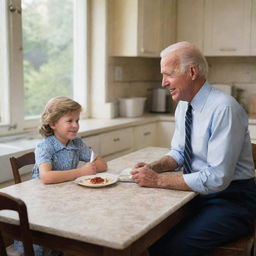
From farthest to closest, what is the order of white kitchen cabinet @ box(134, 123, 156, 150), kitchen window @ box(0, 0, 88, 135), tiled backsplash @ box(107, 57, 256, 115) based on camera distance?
tiled backsplash @ box(107, 57, 256, 115), white kitchen cabinet @ box(134, 123, 156, 150), kitchen window @ box(0, 0, 88, 135)

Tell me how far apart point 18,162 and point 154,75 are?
2851mm

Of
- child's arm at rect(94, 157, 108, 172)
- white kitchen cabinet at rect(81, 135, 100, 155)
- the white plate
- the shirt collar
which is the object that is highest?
the shirt collar

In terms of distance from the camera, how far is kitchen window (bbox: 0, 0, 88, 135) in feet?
9.77

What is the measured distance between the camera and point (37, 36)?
3.33 m

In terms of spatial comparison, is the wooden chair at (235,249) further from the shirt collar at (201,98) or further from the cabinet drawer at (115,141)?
the cabinet drawer at (115,141)

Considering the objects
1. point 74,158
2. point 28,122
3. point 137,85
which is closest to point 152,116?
point 137,85

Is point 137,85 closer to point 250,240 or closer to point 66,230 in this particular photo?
point 250,240

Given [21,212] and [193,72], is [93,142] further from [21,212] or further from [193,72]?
[21,212]

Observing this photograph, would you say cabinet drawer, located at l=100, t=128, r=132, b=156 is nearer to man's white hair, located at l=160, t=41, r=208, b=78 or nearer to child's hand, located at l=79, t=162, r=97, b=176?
child's hand, located at l=79, t=162, r=97, b=176

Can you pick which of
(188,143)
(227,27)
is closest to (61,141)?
(188,143)

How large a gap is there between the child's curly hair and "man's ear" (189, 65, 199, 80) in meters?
0.54

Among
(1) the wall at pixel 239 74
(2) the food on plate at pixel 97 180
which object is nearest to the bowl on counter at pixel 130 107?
(1) the wall at pixel 239 74

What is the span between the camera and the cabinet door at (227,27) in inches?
159

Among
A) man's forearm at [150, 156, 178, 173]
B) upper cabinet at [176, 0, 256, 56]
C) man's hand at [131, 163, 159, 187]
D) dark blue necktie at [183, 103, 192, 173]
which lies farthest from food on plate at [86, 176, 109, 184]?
upper cabinet at [176, 0, 256, 56]
